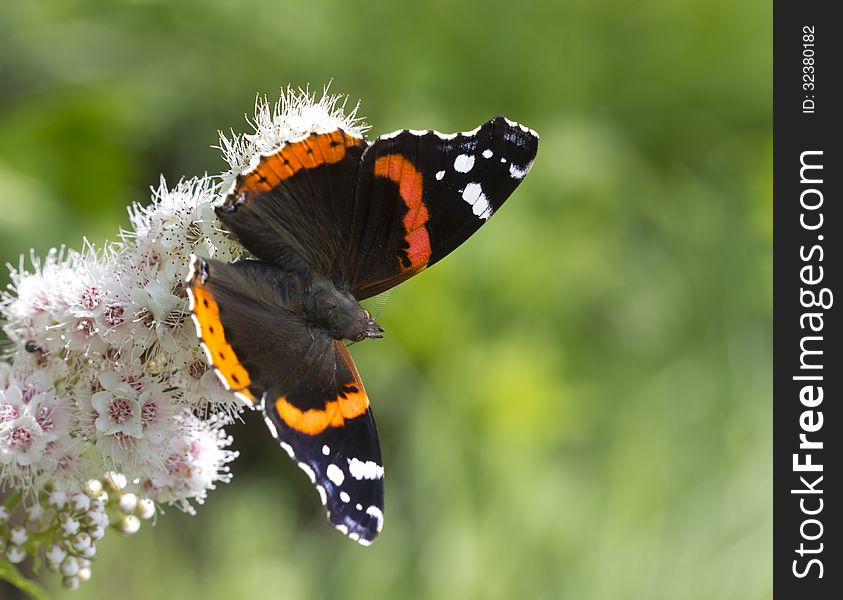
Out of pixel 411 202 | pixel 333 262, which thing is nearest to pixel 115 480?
pixel 333 262

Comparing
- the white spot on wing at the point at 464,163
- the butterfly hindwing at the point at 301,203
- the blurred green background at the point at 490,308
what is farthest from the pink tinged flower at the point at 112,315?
the blurred green background at the point at 490,308

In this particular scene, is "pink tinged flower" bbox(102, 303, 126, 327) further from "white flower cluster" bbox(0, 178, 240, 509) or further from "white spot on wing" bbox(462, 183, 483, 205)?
"white spot on wing" bbox(462, 183, 483, 205)

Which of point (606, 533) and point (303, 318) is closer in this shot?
point (303, 318)

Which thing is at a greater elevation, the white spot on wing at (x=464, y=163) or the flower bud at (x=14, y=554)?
the white spot on wing at (x=464, y=163)

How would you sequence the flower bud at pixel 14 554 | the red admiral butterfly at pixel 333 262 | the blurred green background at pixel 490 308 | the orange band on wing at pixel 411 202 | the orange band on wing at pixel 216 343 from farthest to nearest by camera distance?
the blurred green background at pixel 490 308
the orange band on wing at pixel 411 202
the flower bud at pixel 14 554
the red admiral butterfly at pixel 333 262
the orange band on wing at pixel 216 343

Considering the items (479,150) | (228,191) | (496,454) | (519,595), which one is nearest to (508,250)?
(496,454)

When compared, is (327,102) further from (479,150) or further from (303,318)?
(303,318)

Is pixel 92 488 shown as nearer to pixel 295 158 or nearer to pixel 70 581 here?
pixel 70 581

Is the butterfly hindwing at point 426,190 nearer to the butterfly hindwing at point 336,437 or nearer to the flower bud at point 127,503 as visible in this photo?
the butterfly hindwing at point 336,437
